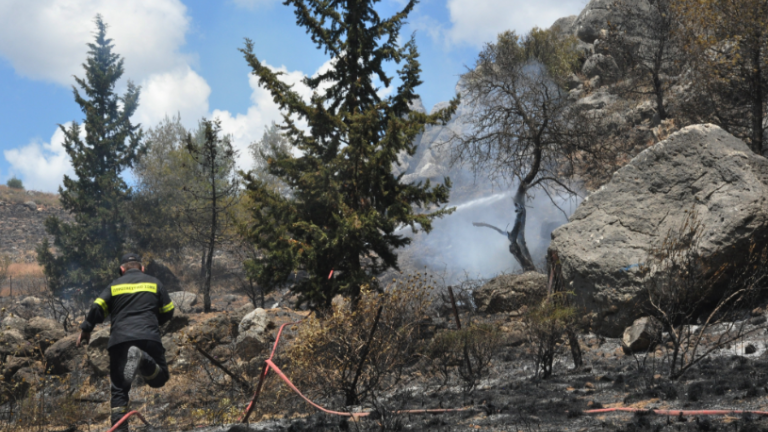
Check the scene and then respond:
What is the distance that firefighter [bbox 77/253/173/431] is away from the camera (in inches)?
194

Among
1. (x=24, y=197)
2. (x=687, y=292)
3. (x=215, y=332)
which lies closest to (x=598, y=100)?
(x=215, y=332)

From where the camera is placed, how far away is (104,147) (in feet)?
104

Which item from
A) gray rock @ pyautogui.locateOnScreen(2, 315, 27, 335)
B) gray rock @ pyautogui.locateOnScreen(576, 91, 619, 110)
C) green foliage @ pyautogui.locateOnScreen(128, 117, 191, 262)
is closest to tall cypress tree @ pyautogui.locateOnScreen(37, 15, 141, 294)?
green foliage @ pyautogui.locateOnScreen(128, 117, 191, 262)

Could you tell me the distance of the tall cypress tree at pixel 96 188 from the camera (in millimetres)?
29188

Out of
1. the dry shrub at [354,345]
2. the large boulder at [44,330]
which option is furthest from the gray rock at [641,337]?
the large boulder at [44,330]

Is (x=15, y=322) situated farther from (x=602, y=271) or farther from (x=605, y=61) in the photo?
(x=605, y=61)

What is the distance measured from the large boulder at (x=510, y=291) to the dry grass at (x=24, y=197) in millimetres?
48620

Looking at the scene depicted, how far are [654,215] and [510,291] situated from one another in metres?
4.25

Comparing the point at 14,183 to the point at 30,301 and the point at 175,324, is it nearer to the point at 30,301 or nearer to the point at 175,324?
the point at 30,301

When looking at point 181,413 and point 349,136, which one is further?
point 349,136

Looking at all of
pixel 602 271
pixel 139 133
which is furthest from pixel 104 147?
pixel 602 271

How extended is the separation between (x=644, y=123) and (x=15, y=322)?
25.4 meters

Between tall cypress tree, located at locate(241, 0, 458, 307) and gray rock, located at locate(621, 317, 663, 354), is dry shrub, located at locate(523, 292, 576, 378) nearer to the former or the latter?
gray rock, located at locate(621, 317, 663, 354)

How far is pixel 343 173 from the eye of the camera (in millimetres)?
10773
